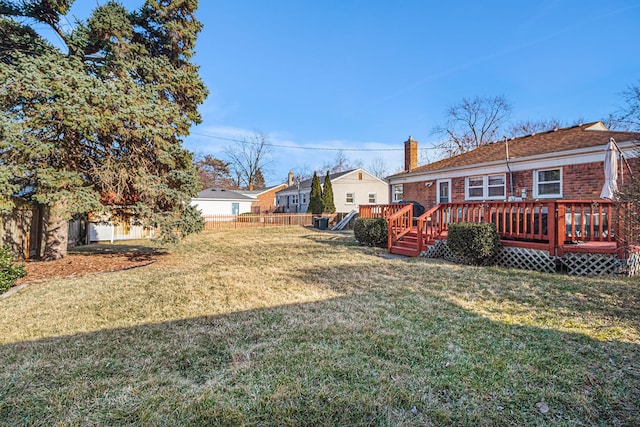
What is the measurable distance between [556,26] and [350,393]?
615 inches

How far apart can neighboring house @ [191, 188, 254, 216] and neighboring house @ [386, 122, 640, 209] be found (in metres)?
20.5

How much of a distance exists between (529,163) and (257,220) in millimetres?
18420

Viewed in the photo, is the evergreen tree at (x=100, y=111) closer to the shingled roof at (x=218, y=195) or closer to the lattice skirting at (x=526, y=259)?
the lattice skirting at (x=526, y=259)

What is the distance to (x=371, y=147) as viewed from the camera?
35344mm

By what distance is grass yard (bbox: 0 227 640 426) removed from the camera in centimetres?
220

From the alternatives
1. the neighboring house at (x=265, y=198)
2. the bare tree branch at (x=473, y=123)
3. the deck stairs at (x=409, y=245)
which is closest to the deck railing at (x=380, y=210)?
the deck stairs at (x=409, y=245)

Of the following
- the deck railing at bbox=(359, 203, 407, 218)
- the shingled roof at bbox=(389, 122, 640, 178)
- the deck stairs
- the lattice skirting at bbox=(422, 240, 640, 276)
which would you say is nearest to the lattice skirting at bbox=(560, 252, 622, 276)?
the lattice skirting at bbox=(422, 240, 640, 276)

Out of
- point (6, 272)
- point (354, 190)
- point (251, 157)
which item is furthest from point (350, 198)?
point (6, 272)

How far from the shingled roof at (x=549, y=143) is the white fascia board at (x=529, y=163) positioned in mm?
151

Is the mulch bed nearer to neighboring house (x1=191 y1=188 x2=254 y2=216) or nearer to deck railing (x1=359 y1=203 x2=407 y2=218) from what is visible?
deck railing (x1=359 y1=203 x2=407 y2=218)

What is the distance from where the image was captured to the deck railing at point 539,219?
6.40m

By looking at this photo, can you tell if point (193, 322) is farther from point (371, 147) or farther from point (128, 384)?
point (371, 147)

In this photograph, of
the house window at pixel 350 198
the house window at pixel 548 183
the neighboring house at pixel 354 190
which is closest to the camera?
the house window at pixel 548 183

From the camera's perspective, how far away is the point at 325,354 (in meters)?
3.02
